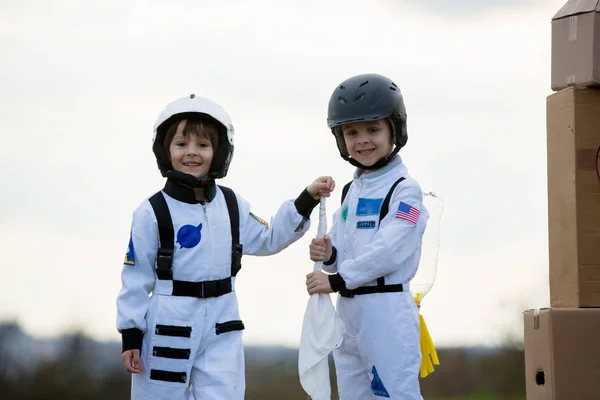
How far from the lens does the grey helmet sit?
5195 millimetres

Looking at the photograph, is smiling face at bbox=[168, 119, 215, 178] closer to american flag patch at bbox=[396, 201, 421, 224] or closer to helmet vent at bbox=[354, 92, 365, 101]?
helmet vent at bbox=[354, 92, 365, 101]

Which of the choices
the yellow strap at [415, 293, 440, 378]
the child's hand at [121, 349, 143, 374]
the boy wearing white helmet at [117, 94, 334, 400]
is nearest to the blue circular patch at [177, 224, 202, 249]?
the boy wearing white helmet at [117, 94, 334, 400]

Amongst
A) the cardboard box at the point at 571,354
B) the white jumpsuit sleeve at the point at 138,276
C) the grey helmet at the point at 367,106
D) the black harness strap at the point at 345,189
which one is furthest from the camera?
the cardboard box at the point at 571,354

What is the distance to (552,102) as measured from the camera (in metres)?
6.06

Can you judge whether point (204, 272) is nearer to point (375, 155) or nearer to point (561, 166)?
point (375, 155)

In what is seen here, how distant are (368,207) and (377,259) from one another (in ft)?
1.23

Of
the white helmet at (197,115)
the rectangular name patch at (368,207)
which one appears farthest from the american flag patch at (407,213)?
the white helmet at (197,115)

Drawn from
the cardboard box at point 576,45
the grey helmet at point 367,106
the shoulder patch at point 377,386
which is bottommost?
the shoulder patch at point 377,386

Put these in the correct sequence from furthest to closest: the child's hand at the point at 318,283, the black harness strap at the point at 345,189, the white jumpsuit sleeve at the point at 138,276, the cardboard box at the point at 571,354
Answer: the cardboard box at the point at 571,354 → the black harness strap at the point at 345,189 → the child's hand at the point at 318,283 → the white jumpsuit sleeve at the point at 138,276

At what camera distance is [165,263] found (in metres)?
4.81

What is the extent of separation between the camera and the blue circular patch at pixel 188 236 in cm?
486

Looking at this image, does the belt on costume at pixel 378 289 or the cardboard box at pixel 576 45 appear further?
the cardboard box at pixel 576 45

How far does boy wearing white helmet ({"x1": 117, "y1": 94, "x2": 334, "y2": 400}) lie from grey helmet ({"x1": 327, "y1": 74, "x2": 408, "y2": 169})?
673 millimetres

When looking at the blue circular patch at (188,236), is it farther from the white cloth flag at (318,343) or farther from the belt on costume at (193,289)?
the white cloth flag at (318,343)
